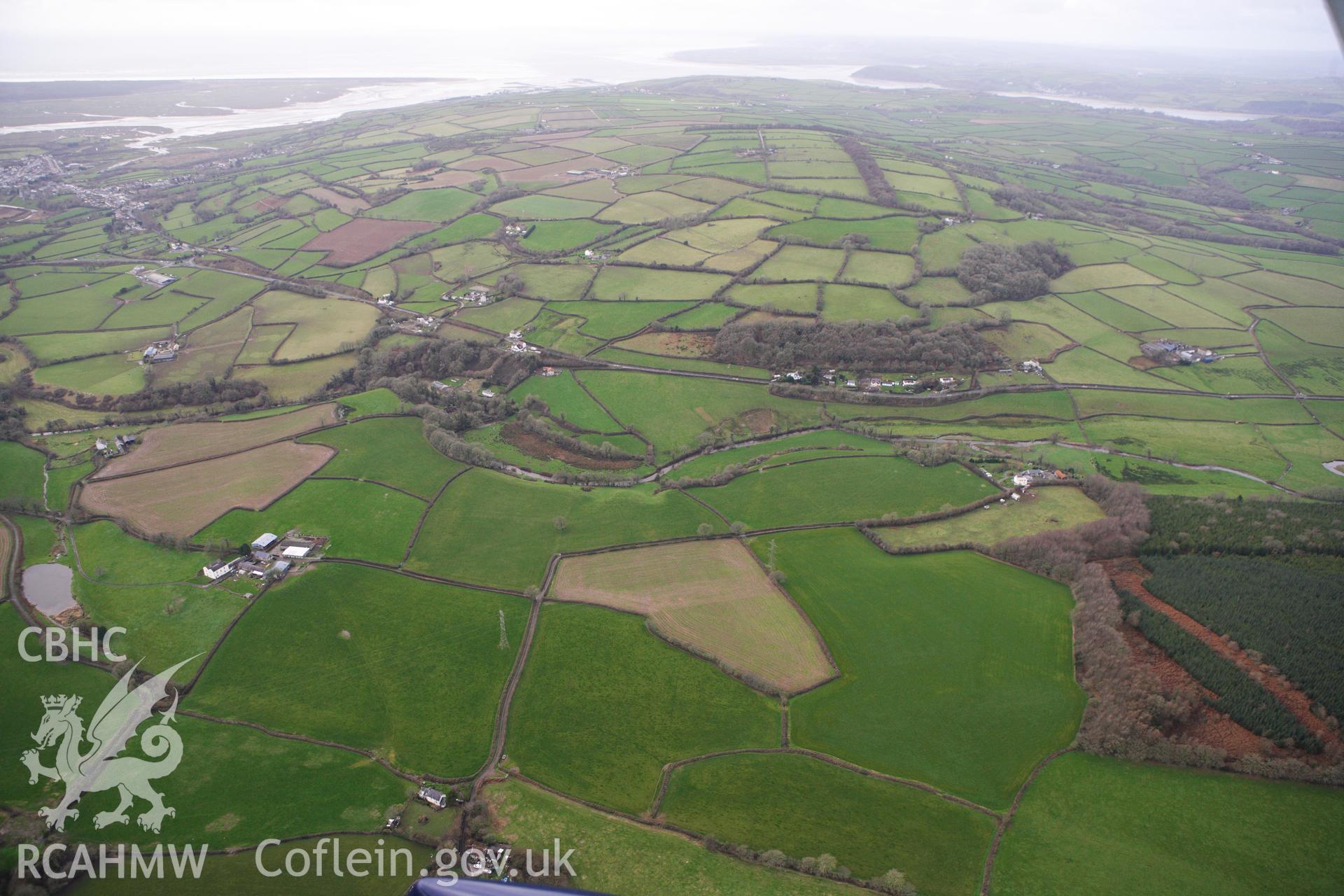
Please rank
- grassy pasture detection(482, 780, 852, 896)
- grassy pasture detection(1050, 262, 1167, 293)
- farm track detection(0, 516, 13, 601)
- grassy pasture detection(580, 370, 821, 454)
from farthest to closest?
1. grassy pasture detection(1050, 262, 1167, 293)
2. grassy pasture detection(580, 370, 821, 454)
3. farm track detection(0, 516, 13, 601)
4. grassy pasture detection(482, 780, 852, 896)

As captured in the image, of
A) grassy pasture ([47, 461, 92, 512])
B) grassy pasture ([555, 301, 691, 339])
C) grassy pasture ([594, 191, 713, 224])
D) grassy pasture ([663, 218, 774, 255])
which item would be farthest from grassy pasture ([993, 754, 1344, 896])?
grassy pasture ([594, 191, 713, 224])

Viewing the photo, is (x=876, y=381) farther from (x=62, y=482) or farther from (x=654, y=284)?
(x=62, y=482)

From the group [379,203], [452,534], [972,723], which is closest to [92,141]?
[379,203]

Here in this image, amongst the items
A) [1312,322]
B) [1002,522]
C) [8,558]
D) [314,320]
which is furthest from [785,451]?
[1312,322]

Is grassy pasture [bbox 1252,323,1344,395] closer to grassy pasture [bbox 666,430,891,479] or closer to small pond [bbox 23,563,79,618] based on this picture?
grassy pasture [bbox 666,430,891,479]

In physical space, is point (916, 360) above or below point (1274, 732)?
above

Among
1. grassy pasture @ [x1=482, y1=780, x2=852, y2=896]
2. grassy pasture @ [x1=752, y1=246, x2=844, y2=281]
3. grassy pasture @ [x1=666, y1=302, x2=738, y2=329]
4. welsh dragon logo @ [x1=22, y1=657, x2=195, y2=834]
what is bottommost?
grassy pasture @ [x1=482, y1=780, x2=852, y2=896]

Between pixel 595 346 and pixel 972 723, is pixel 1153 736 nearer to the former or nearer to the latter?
pixel 972 723

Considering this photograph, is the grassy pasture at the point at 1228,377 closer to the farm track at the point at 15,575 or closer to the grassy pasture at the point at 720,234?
the grassy pasture at the point at 720,234
